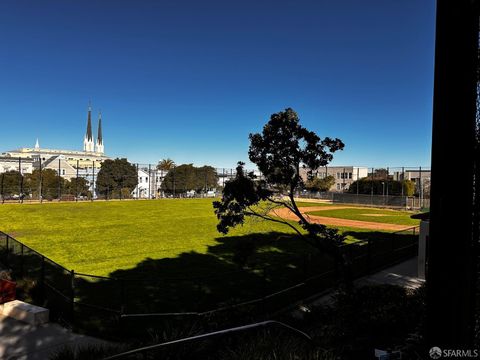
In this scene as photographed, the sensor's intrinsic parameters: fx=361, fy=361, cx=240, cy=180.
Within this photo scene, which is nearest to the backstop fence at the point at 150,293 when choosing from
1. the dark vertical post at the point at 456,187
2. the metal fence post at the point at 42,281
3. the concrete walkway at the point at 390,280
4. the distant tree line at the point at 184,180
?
the metal fence post at the point at 42,281

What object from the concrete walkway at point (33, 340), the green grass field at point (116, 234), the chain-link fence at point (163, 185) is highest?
the chain-link fence at point (163, 185)

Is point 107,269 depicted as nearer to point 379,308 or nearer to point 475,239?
point 379,308

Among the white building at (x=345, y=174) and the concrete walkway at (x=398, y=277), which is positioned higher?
the white building at (x=345, y=174)

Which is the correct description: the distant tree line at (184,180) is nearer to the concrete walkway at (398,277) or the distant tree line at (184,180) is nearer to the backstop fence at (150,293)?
the backstop fence at (150,293)

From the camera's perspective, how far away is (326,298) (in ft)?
37.6

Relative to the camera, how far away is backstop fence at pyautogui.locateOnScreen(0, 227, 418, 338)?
949cm

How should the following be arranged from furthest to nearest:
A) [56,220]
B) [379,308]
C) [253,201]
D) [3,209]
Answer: [3,209] < [56,220] < [253,201] < [379,308]

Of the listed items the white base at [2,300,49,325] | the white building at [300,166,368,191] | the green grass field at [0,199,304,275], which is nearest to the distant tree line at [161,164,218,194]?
the green grass field at [0,199,304,275]

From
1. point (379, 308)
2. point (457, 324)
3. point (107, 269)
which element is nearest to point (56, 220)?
point (107, 269)

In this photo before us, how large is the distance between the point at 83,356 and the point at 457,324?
19.2 ft

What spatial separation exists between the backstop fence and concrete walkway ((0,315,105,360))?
0.50m

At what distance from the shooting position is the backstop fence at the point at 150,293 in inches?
374

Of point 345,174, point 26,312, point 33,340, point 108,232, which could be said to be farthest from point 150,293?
point 345,174

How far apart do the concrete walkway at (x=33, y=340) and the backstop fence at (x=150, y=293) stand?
50 cm
